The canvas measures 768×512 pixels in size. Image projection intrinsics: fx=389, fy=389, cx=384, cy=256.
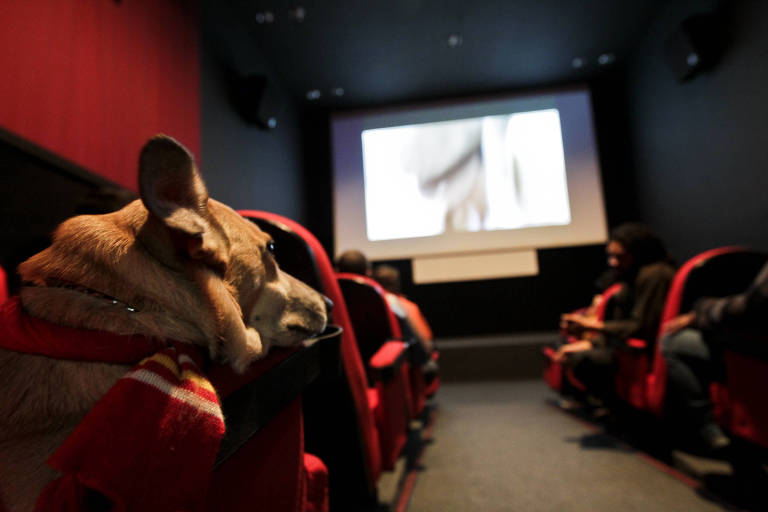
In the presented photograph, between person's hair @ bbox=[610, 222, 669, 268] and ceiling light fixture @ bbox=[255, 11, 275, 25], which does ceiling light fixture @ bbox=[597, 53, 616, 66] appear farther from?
ceiling light fixture @ bbox=[255, 11, 275, 25]

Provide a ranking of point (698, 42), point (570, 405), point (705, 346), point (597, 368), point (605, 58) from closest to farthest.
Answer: point (705, 346)
point (597, 368)
point (570, 405)
point (698, 42)
point (605, 58)

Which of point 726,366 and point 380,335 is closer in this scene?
point 726,366

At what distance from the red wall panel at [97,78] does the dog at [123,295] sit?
1363mm

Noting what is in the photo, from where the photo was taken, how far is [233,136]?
3.60 metres

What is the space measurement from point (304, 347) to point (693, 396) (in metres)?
1.77

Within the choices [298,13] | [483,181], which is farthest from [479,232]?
[298,13]

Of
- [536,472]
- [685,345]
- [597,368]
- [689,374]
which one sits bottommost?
[536,472]

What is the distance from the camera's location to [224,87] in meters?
3.55

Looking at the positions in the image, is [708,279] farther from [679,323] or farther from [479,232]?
[479,232]

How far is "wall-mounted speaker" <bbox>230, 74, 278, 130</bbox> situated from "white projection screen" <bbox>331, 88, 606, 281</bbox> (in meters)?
1.99

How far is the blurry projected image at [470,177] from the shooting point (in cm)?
Answer: 517

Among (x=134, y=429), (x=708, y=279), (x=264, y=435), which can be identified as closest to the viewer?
(x=134, y=429)

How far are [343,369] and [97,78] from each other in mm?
2018

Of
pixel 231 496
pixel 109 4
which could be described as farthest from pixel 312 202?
pixel 231 496
